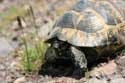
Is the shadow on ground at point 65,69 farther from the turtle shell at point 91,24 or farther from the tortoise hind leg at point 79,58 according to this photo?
the turtle shell at point 91,24

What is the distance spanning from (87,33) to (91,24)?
0.16 meters

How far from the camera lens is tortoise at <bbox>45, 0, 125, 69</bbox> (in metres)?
6.11

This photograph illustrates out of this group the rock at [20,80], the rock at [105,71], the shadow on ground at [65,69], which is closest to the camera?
the rock at [105,71]

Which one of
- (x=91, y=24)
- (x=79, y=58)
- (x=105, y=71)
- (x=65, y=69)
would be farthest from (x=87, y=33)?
(x=65, y=69)

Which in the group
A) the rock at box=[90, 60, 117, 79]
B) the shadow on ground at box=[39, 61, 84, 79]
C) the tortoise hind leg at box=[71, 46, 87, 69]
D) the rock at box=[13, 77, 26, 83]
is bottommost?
the rock at box=[13, 77, 26, 83]

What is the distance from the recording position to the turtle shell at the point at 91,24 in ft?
20.1

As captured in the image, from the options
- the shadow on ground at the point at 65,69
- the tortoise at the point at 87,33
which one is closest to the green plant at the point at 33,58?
the shadow on ground at the point at 65,69

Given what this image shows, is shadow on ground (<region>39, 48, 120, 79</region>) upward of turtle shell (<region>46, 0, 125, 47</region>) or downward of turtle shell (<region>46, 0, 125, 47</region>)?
downward

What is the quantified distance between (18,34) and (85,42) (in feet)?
11.4

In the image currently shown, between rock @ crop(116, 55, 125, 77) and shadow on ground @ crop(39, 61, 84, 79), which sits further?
shadow on ground @ crop(39, 61, 84, 79)

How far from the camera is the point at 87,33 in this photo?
20.1 ft

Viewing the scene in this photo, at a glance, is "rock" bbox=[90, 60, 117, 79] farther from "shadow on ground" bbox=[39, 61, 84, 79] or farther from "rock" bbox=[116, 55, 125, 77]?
"shadow on ground" bbox=[39, 61, 84, 79]

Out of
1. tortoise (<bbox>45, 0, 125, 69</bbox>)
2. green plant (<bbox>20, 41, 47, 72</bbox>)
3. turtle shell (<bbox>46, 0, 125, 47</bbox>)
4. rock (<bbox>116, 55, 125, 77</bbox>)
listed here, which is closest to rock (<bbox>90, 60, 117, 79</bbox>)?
rock (<bbox>116, 55, 125, 77</bbox>)

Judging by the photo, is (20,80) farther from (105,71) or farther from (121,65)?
(121,65)
